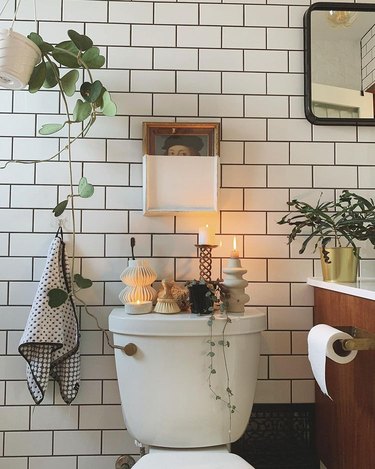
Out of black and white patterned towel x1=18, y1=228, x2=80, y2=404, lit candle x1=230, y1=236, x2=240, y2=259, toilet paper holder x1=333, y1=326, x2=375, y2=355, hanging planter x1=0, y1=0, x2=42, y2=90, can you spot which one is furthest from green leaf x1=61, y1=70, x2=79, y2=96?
toilet paper holder x1=333, y1=326, x2=375, y2=355

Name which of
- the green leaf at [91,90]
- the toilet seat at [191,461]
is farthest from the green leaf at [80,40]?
the toilet seat at [191,461]

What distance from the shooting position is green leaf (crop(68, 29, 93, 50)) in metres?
1.26

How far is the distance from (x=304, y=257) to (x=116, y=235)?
66 centimetres

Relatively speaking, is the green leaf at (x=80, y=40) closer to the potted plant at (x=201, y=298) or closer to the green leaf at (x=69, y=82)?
the green leaf at (x=69, y=82)

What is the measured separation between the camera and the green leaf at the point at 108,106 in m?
1.30

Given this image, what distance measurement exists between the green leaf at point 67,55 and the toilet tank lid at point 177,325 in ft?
2.61

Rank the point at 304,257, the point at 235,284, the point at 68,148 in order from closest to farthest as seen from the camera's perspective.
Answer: the point at 235,284 → the point at 68,148 → the point at 304,257

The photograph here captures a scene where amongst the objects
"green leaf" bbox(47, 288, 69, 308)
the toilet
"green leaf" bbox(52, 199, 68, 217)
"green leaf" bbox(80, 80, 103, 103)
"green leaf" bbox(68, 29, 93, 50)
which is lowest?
the toilet

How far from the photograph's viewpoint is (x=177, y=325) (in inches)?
47.6

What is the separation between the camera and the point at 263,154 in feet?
4.92

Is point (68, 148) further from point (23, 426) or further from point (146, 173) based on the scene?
point (23, 426)

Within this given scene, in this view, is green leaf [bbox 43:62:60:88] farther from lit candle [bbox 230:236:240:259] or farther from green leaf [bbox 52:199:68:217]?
lit candle [bbox 230:236:240:259]

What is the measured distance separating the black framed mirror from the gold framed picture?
37 cm

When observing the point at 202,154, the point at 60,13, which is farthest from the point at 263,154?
the point at 60,13
